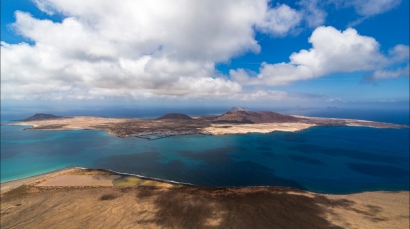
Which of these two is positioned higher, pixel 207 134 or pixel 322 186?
pixel 207 134

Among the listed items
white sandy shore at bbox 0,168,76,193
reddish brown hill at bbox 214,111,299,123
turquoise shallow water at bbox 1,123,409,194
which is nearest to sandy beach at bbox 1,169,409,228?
white sandy shore at bbox 0,168,76,193

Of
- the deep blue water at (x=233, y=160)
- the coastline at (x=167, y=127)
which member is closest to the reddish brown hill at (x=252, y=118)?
the coastline at (x=167, y=127)

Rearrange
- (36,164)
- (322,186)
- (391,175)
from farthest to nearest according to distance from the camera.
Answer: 1. (36,164)
2. (391,175)
3. (322,186)

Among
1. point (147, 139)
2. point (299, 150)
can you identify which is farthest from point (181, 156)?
point (299, 150)

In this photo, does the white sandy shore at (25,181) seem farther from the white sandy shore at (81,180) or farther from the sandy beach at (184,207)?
the white sandy shore at (81,180)

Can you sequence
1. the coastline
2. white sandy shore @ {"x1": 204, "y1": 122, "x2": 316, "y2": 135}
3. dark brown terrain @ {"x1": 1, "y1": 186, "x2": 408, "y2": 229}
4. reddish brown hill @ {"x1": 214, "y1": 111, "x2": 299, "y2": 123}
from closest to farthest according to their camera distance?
dark brown terrain @ {"x1": 1, "y1": 186, "x2": 408, "y2": 229} → the coastline → white sandy shore @ {"x1": 204, "y1": 122, "x2": 316, "y2": 135} → reddish brown hill @ {"x1": 214, "y1": 111, "x2": 299, "y2": 123}

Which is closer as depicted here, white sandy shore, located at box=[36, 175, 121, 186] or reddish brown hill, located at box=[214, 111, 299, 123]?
white sandy shore, located at box=[36, 175, 121, 186]

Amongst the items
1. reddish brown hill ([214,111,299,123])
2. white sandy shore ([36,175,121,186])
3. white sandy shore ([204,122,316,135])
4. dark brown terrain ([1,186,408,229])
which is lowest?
dark brown terrain ([1,186,408,229])

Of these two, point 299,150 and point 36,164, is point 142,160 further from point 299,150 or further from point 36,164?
point 299,150

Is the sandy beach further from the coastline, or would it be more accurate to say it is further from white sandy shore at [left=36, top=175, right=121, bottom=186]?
the coastline
